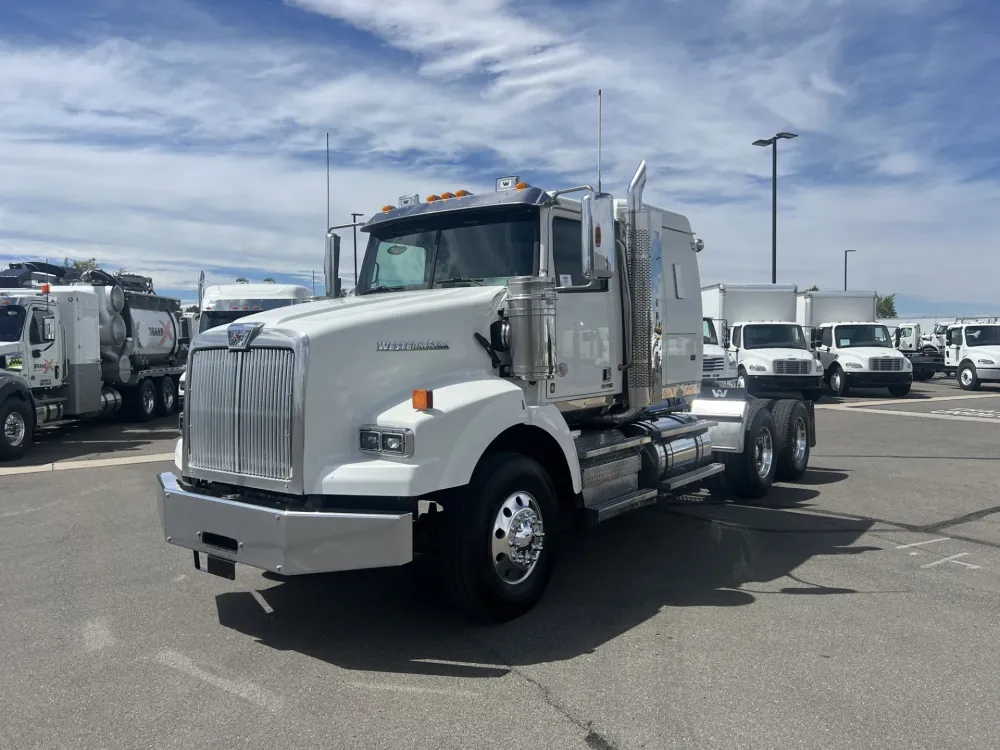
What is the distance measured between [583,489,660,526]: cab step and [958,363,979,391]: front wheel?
23.3 meters

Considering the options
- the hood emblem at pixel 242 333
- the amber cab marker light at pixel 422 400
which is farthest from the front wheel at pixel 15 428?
the amber cab marker light at pixel 422 400

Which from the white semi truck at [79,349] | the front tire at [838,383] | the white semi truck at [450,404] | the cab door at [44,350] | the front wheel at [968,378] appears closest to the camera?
the white semi truck at [450,404]

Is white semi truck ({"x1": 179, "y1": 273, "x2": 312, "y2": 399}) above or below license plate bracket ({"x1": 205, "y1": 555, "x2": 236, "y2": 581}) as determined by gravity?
above

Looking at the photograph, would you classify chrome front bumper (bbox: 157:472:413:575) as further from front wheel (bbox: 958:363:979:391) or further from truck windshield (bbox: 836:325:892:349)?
front wheel (bbox: 958:363:979:391)

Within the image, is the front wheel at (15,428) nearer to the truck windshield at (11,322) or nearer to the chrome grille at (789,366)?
the truck windshield at (11,322)

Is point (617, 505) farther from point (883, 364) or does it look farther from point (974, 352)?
point (974, 352)

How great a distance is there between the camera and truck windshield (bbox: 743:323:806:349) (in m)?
20.1

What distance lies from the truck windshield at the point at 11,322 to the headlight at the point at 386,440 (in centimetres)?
1181

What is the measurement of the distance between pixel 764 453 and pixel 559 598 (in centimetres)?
424

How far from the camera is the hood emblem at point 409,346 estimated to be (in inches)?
179

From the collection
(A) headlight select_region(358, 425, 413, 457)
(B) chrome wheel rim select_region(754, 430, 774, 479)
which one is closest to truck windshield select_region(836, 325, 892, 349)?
(B) chrome wheel rim select_region(754, 430, 774, 479)

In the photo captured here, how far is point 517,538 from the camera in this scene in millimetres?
4781

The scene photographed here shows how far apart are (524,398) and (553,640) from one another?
56.7 inches

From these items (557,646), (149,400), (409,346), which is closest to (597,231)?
(409,346)
